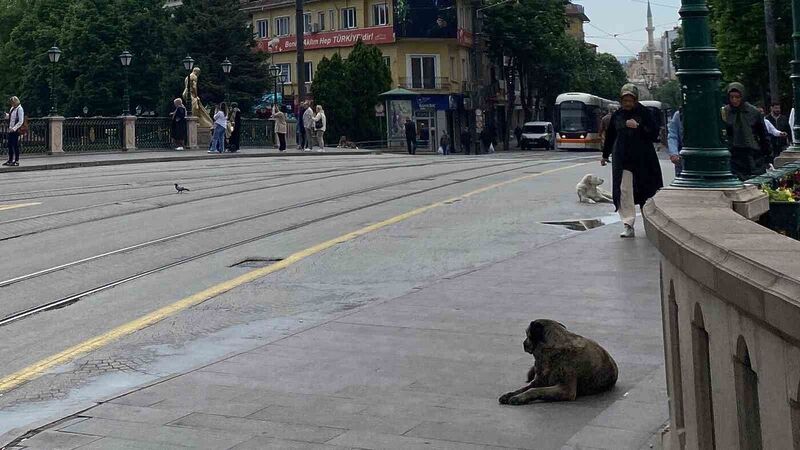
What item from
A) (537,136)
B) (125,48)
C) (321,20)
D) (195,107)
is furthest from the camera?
(321,20)

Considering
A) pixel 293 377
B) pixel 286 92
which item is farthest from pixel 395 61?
pixel 293 377

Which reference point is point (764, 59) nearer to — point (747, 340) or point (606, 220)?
point (606, 220)

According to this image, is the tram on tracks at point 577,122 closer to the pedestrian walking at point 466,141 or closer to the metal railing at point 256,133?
the pedestrian walking at point 466,141

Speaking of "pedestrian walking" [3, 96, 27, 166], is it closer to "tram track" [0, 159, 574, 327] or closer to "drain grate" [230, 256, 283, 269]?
"tram track" [0, 159, 574, 327]

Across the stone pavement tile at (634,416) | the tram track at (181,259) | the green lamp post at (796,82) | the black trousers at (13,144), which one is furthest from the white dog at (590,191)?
the black trousers at (13,144)

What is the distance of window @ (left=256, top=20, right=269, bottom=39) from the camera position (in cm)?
8694

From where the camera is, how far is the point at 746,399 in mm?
3668

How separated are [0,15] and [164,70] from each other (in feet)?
103

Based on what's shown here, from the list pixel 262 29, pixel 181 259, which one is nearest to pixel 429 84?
pixel 262 29

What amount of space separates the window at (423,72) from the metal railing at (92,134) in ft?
126

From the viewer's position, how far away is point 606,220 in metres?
16.3

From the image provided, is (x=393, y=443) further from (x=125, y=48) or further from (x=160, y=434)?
(x=125, y=48)

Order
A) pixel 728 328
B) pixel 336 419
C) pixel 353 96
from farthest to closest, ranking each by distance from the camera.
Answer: pixel 353 96, pixel 336 419, pixel 728 328

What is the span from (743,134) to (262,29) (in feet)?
251
